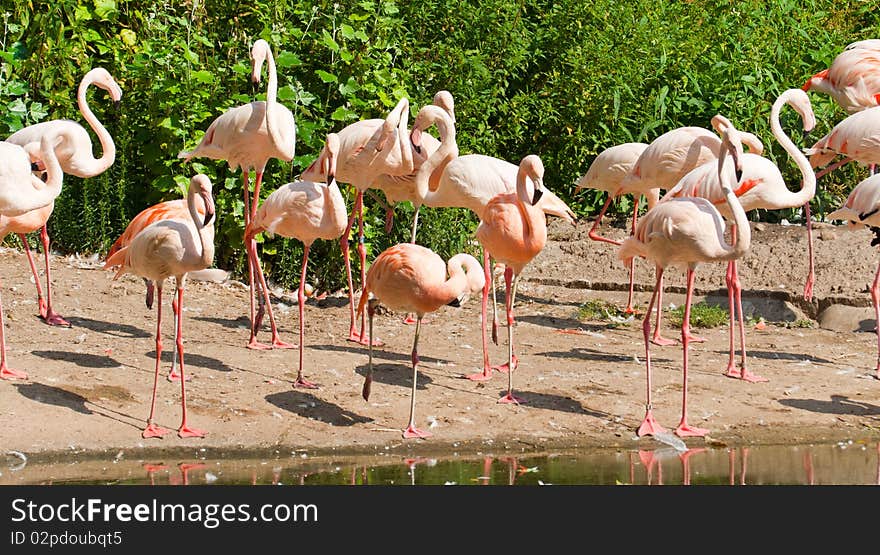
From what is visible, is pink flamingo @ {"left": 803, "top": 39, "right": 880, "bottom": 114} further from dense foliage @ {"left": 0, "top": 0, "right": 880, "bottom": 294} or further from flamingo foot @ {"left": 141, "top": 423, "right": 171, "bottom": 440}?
flamingo foot @ {"left": 141, "top": 423, "right": 171, "bottom": 440}

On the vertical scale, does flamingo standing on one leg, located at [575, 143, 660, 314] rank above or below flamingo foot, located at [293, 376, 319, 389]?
above

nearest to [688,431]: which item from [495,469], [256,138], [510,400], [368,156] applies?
[510,400]

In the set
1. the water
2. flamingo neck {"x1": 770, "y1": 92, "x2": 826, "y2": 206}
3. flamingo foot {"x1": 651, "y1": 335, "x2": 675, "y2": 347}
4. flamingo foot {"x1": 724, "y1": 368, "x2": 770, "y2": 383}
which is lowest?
the water

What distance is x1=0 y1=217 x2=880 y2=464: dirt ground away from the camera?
20.4ft

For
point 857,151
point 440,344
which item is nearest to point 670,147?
point 857,151

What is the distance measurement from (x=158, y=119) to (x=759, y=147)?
4.06 meters

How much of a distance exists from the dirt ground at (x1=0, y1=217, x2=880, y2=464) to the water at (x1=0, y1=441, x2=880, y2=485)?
0.63 feet

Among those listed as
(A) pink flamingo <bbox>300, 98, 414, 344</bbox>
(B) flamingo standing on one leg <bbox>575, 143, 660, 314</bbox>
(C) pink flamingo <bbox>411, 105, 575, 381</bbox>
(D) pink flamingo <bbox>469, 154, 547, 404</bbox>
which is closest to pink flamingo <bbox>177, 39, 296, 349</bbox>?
(A) pink flamingo <bbox>300, 98, 414, 344</bbox>

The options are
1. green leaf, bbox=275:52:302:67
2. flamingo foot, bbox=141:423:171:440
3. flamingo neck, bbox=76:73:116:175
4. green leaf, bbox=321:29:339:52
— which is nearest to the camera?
flamingo foot, bbox=141:423:171:440

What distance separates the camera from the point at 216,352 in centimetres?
744

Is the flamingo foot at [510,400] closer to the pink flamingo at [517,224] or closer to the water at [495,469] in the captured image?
the pink flamingo at [517,224]

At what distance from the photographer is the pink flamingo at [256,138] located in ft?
25.3

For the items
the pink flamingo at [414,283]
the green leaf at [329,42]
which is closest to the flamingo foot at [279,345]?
the pink flamingo at [414,283]

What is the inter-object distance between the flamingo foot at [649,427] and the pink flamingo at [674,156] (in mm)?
1571
